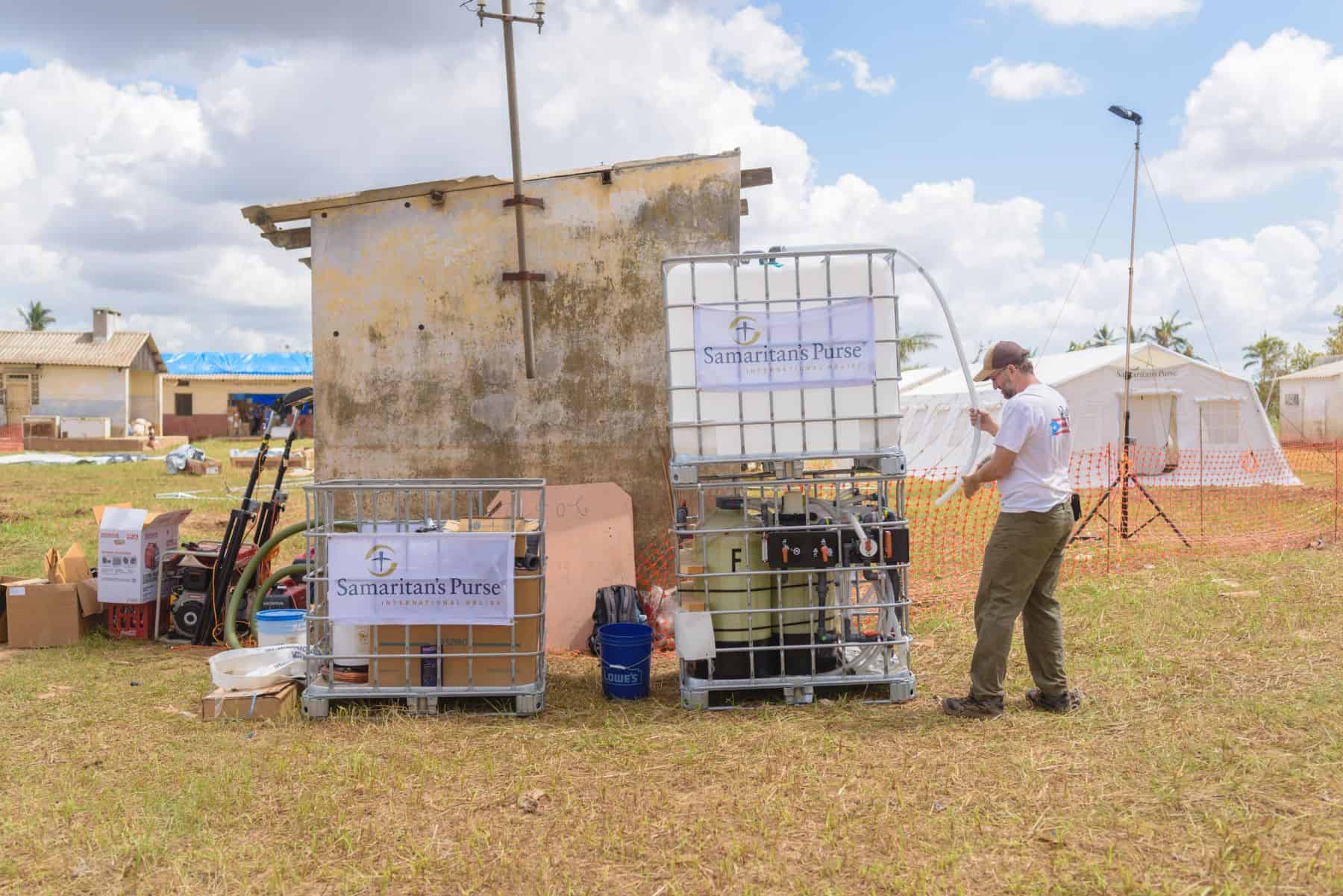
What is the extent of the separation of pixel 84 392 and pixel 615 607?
1614 inches

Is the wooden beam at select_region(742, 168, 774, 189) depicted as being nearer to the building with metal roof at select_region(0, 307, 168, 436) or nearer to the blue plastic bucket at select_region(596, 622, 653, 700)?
the blue plastic bucket at select_region(596, 622, 653, 700)

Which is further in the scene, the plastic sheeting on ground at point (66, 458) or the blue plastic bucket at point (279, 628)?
the plastic sheeting on ground at point (66, 458)

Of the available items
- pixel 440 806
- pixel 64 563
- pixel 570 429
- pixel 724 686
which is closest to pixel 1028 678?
pixel 724 686

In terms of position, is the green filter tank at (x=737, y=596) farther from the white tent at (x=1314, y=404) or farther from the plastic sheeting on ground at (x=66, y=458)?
the white tent at (x=1314, y=404)

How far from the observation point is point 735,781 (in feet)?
14.3

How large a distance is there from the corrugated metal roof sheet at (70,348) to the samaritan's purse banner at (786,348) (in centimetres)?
4087

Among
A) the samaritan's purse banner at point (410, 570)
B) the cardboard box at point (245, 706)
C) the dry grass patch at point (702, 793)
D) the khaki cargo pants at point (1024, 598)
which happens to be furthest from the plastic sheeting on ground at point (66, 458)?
the khaki cargo pants at point (1024, 598)

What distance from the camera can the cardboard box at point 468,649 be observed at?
5664 millimetres

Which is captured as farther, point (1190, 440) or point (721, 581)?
point (1190, 440)

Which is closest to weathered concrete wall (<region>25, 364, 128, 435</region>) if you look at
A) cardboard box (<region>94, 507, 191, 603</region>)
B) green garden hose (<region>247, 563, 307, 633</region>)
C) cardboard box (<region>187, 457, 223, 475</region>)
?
cardboard box (<region>187, 457, 223, 475</region>)

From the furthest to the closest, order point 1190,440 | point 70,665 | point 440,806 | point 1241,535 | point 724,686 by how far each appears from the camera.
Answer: point 1190,440, point 1241,535, point 70,665, point 724,686, point 440,806

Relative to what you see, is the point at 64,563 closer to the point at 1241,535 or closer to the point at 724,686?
the point at 724,686

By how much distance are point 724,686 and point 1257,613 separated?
445cm

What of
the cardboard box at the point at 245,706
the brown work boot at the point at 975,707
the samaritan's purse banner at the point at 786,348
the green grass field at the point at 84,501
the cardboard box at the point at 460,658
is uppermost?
the samaritan's purse banner at the point at 786,348
